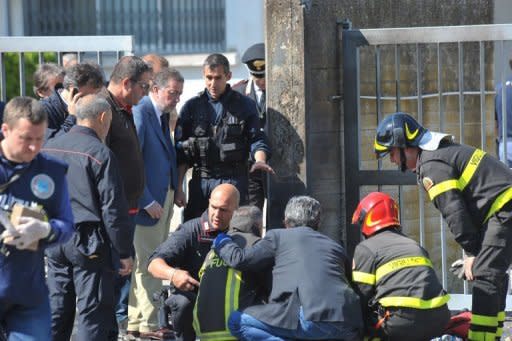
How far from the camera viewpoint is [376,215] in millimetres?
6883

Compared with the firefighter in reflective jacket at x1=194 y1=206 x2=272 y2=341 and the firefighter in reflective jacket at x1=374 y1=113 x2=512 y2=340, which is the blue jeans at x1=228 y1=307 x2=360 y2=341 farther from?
the firefighter in reflective jacket at x1=374 y1=113 x2=512 y2=340

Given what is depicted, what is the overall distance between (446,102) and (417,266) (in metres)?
2.14

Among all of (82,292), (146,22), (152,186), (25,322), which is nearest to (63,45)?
(152,186)

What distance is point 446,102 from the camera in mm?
8445

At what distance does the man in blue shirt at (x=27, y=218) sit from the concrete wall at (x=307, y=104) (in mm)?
2936

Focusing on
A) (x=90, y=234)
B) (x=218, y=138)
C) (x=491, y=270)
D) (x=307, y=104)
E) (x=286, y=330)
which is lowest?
(x=286, y=330)

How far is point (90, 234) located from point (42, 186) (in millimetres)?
1019

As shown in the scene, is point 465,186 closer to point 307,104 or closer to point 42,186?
point 307,104

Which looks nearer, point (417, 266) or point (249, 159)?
point (417, 266)

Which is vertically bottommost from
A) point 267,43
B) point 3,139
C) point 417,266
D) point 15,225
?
point 417,266

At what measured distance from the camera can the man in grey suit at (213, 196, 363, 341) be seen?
6.49 metres

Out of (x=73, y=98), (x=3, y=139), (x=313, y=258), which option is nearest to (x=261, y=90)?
(x=73, y=98)

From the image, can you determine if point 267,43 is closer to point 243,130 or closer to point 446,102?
point 243,130

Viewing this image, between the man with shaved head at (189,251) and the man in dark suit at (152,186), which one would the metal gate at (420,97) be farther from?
the man with shaved head at (189,251)
